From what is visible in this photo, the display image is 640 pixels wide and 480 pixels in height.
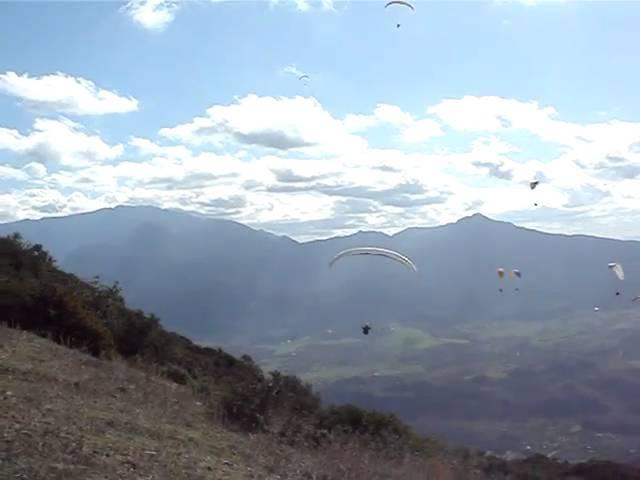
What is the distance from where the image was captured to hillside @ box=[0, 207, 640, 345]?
7775cm

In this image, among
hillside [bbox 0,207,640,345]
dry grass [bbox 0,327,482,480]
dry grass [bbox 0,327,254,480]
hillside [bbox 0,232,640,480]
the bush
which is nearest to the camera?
dry grass [bbox 0,327,254,480]

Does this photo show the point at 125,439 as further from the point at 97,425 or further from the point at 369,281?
the point at 369,281

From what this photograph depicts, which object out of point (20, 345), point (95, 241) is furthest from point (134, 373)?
point (95, 241)

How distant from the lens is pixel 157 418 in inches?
500

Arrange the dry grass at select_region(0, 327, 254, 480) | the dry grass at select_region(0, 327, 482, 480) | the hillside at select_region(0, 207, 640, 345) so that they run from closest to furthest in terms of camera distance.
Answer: the dry grass at select_region(0, 327, 254, 480) < the dry grass at select_region(0, 327, 482, 480) < the hillside at select_region(0, 207, 640, 345)

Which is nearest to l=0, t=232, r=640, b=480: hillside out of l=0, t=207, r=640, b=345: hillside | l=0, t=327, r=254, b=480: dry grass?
l=0, t=327, r=254, b=480: dry grass

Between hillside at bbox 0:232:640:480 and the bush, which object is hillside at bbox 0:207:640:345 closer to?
Result: hillside at bbox 0:232:640:480

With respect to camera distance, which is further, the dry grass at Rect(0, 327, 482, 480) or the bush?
the bush

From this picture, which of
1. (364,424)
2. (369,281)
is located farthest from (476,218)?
(364,424)

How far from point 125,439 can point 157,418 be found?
2134 mm

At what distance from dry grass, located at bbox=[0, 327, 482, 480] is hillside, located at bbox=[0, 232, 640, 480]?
30 mm

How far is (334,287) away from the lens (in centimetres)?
8869

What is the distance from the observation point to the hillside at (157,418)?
32.2ft

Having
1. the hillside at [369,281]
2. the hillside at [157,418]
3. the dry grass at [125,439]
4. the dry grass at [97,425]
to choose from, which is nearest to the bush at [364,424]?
the hillside at [157,418]
